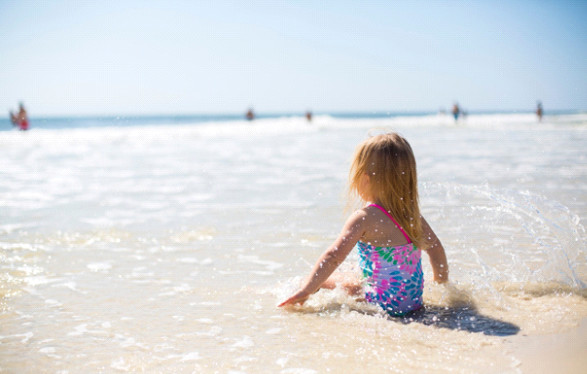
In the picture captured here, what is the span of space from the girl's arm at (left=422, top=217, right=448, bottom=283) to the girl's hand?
2.74 ft

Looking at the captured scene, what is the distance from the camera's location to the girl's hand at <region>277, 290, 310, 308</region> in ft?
9.60

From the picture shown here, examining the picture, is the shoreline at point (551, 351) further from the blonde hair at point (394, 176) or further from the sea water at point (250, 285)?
the blonde hair at point (394, 176)

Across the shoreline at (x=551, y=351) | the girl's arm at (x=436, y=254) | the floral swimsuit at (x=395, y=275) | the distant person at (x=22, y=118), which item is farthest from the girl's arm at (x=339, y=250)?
the distant person at (x=22, y=118)

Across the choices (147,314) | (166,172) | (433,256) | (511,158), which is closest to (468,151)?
(511,158)

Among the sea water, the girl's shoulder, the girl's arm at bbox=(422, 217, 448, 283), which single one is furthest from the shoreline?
the girl's shoulder

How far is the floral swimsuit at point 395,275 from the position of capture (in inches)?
111

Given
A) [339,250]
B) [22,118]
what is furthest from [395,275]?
[22,118]

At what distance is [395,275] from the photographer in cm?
283

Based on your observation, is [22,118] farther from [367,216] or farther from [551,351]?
[551,351]

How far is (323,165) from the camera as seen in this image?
35.9 feet

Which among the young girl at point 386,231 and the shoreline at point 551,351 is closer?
the shoreline at point 551,351

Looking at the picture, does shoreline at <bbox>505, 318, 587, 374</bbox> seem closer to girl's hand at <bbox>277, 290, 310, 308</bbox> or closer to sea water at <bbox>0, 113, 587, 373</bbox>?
sea water at <bbox>0, 113, 587, 373</bbox>

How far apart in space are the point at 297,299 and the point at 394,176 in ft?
3.16

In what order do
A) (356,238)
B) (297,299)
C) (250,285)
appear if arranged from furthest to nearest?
(250,285) < (297,299) < (356,238)
